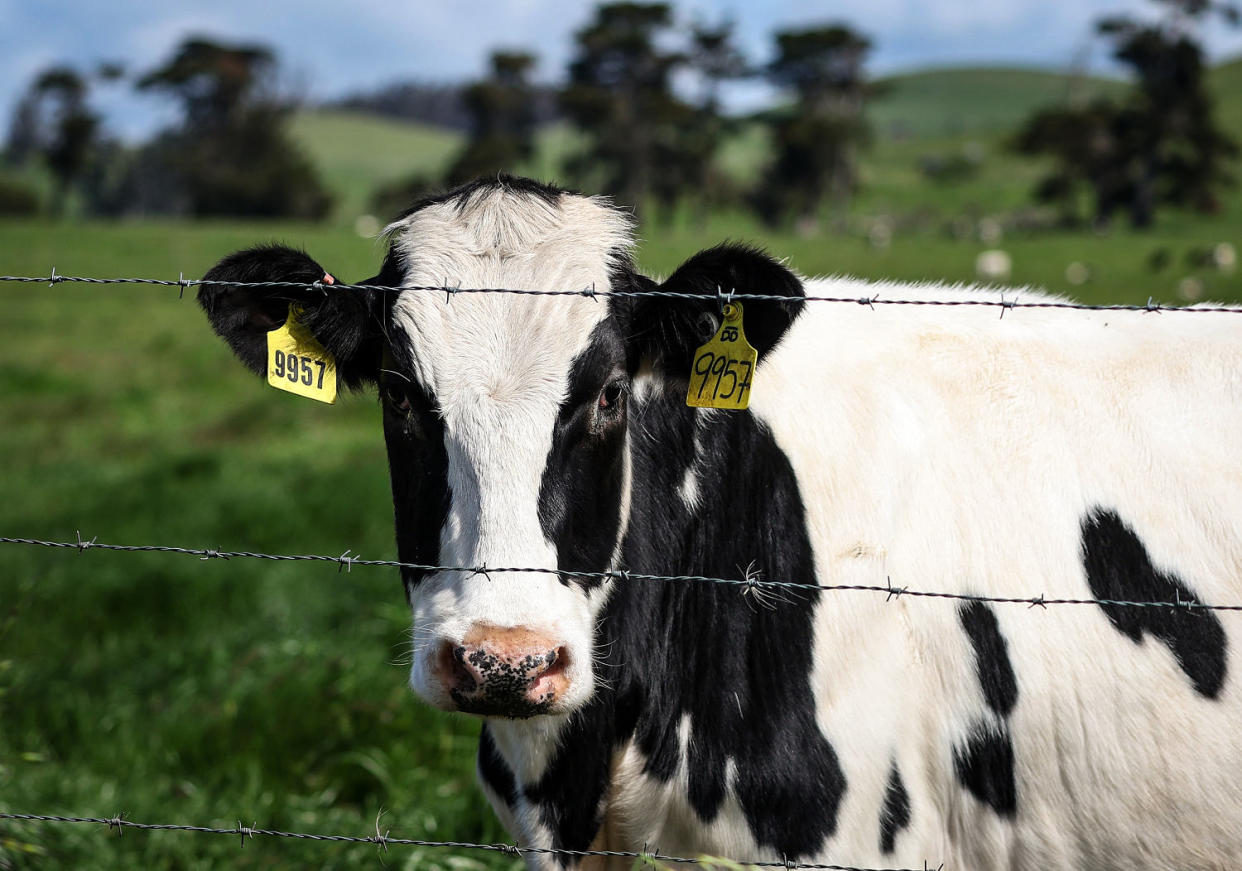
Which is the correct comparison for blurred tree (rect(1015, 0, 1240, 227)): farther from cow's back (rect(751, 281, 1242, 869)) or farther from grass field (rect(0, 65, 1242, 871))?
cow's back (rect(751, 281, 1242, 869))

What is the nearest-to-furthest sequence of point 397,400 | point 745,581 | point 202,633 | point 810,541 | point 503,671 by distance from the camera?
point 503,671, point 745,581, point 397,400, point 810,541, point 202,633

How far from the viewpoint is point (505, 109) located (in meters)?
69.1

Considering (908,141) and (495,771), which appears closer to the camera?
(495,771)

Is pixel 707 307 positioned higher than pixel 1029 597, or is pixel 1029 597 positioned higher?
pixel 707 307

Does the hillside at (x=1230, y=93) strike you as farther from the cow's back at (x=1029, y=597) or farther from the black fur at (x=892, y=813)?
the black fur at (x=892, y=813)

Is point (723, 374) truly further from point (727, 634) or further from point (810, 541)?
point (727, 634)

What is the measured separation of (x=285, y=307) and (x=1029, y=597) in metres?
2.20

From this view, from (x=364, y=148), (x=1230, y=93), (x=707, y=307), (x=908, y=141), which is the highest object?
(x=364, y=148)

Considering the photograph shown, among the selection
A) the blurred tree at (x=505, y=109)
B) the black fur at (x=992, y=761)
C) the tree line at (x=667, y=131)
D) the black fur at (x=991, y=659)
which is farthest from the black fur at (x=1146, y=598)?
the blurred tree at (x=505, y=109)

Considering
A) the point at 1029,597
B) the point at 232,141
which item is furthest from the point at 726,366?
the point at 232,141

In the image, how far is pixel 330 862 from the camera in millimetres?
4078

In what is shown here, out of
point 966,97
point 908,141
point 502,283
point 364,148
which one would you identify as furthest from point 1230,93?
point 502,283

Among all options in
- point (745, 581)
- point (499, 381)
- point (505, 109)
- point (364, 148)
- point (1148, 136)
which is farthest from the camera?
point (364, 148)

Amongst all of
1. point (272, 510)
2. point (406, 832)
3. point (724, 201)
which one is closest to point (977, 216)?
point (724, 201)
